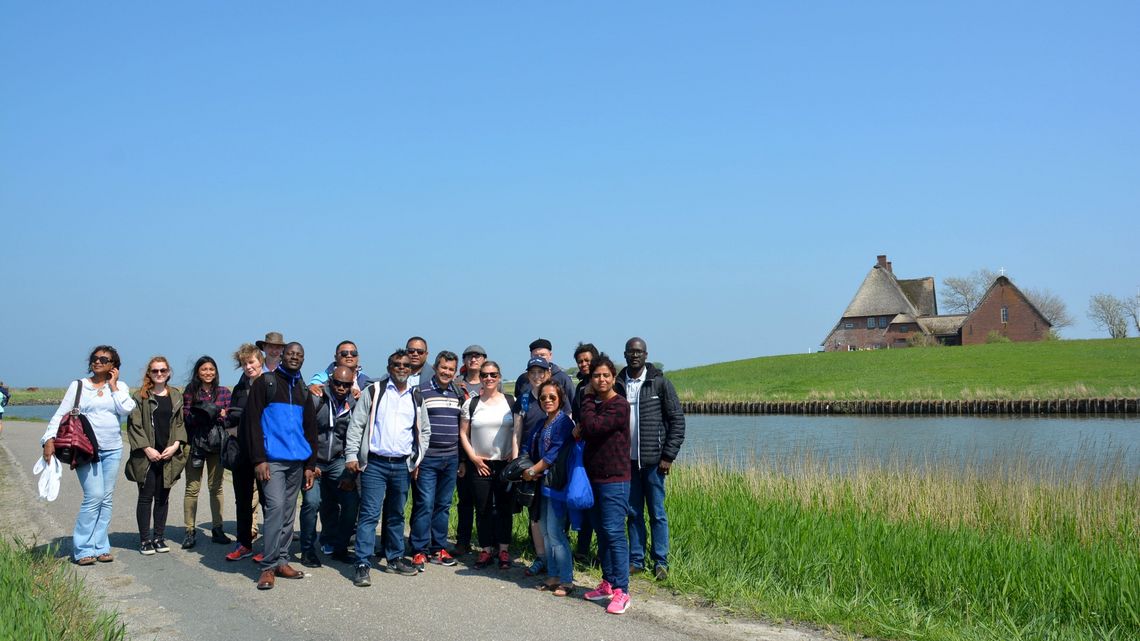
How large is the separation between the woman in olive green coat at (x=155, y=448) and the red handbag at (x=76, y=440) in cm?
46

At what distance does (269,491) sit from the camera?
8.24m

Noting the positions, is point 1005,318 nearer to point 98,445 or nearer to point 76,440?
point 98,445

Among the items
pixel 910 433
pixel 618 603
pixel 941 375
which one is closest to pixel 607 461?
pixel 618 603

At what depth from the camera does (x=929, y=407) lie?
4722 centimetres

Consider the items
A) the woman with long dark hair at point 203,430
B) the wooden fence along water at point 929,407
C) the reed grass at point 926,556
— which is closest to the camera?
the reed grass at point 926,556

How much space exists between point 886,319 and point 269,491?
303 feet

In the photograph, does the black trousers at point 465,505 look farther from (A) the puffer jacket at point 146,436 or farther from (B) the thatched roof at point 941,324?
(B) the thatched roof at point 941,324

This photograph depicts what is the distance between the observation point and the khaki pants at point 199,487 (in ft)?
31.9

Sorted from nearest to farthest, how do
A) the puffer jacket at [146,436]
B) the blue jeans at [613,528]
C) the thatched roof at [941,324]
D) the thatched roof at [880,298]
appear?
the blue jeans at [613,528] < the puffer jacket at [146,436] < the thatched roof at [941,324] < the thatched roof at [880,298]

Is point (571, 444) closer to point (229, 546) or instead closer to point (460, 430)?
point (460, 430)

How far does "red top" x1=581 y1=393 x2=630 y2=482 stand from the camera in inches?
293

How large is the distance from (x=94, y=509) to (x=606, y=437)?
16.9 feet

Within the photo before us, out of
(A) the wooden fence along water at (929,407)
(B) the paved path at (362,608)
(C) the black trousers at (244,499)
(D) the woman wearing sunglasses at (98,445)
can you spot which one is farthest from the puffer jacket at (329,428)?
(A) the wooden fence along water at (929,407)

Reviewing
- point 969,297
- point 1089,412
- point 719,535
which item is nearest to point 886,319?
point 969,297
